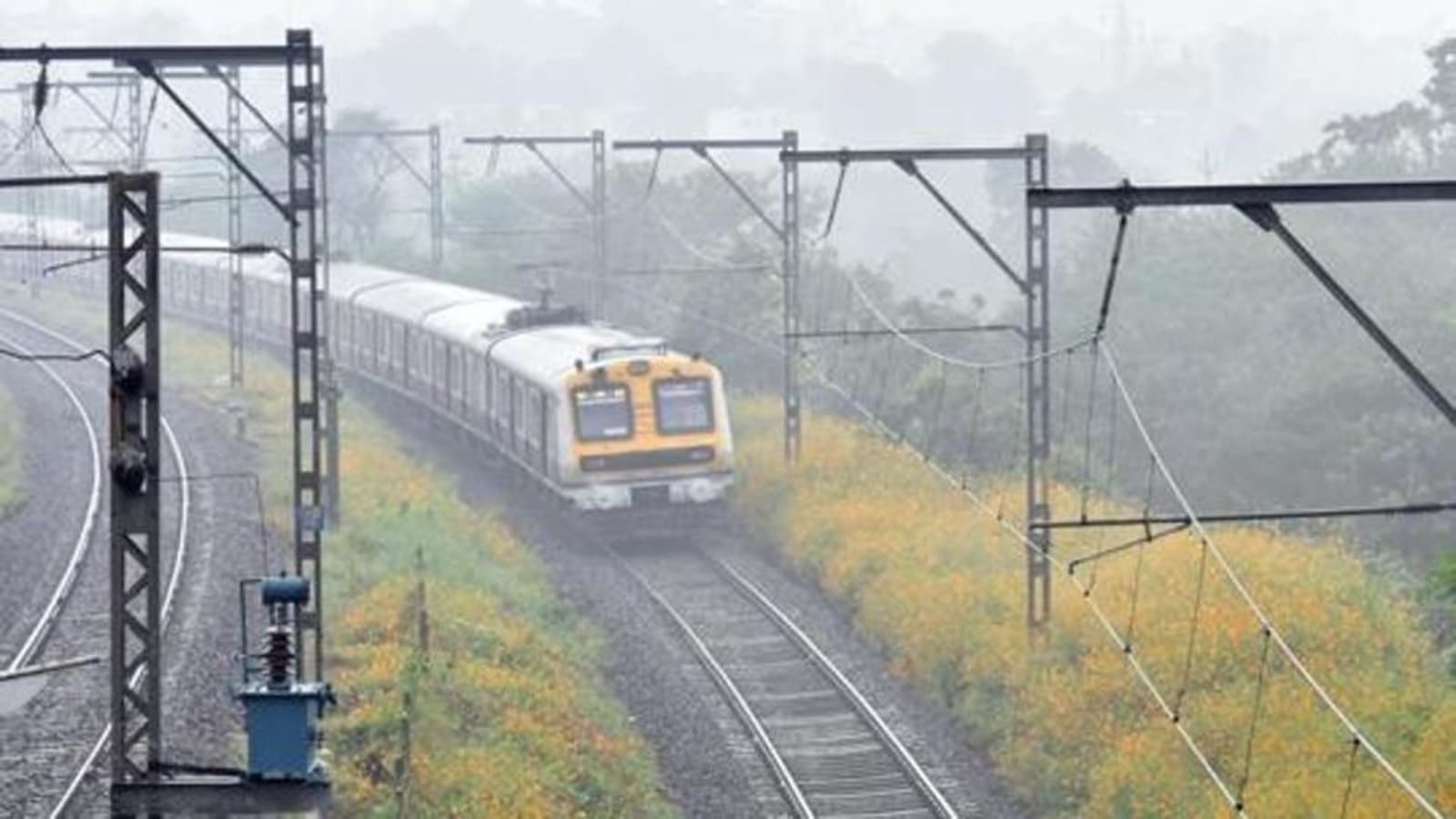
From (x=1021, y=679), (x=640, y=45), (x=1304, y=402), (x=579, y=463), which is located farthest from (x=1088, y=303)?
(x=640, y=45)

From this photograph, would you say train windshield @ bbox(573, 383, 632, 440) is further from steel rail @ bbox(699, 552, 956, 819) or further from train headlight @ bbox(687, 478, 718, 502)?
steel rail @ bbox(699, 552, 956, 819)

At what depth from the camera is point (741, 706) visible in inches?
1036

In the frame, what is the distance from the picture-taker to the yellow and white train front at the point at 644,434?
35.1m

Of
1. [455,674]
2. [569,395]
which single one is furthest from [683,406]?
[455,674]

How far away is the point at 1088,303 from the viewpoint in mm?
52688

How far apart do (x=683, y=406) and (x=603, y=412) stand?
48.9 inches

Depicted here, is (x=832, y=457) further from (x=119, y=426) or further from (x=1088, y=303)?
(x=119, y=426)

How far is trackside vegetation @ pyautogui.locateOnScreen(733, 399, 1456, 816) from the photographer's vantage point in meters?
20.6

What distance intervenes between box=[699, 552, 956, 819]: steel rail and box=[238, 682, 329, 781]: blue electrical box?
8.16m

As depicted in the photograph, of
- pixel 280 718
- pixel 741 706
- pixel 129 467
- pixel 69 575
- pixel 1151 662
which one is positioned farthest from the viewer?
pixel 69 575

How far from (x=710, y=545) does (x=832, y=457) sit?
2.50 meters

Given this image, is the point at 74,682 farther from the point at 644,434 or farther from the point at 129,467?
the point at 644,434

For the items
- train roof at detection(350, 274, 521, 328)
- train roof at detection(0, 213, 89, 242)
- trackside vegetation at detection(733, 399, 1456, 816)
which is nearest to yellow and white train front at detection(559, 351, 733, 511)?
trackside vegetation at detection(733, 399, 1456, 816)

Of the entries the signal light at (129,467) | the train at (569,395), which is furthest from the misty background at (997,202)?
the signal light at (129,467)
